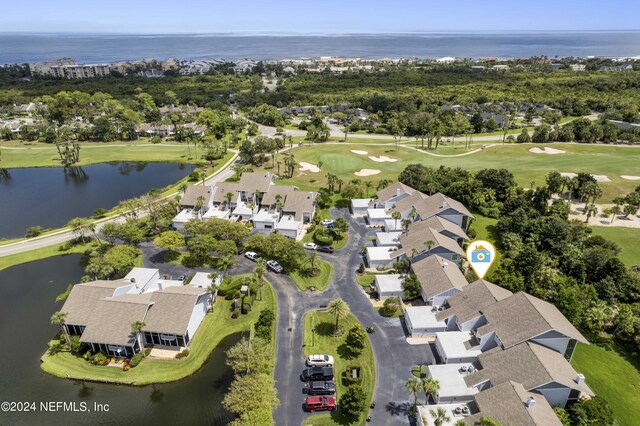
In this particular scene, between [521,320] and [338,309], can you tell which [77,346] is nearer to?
[338,309]

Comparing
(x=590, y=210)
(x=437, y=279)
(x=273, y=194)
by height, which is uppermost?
(x=590, y=210)

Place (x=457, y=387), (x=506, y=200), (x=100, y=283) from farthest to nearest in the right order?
1. (x=506, y=200)
2. (x=100, y=283)
3. (x=457, y=387)

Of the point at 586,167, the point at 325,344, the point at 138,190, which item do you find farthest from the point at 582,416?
the point at 138,190

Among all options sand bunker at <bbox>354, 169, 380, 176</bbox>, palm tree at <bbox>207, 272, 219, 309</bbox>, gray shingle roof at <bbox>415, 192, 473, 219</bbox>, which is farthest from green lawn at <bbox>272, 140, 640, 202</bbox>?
palm tree at <bbox>207, 272, 219, 309</bbox>

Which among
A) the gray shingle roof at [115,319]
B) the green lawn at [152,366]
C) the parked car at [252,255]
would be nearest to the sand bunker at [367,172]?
the parked car at [252,255]

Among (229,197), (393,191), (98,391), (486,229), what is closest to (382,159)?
(393,191)

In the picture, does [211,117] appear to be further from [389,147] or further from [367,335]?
[367,335]
